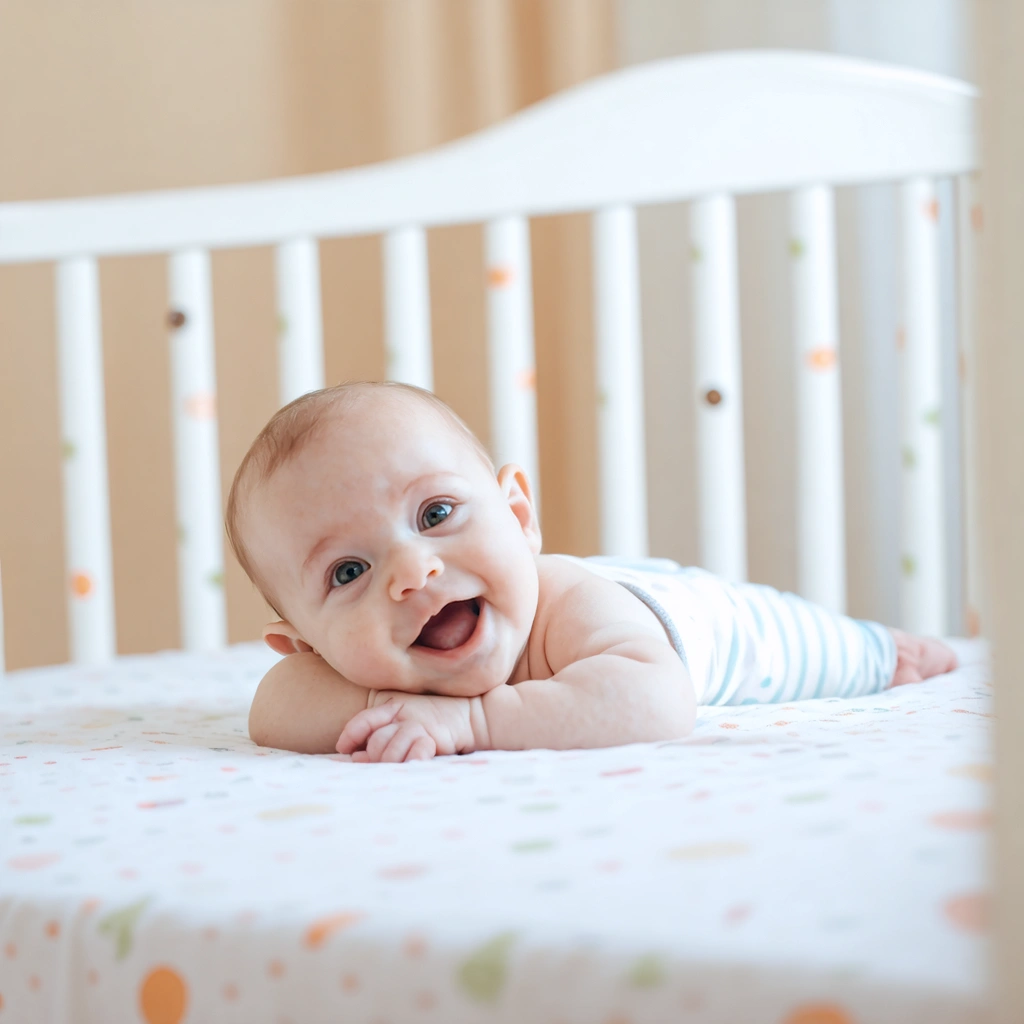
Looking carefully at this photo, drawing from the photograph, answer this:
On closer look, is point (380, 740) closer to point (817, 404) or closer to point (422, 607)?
point (422, 607)

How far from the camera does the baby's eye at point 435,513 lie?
662mm

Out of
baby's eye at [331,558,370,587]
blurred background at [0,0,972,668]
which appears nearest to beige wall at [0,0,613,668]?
blurred background at [0,0,972,668]

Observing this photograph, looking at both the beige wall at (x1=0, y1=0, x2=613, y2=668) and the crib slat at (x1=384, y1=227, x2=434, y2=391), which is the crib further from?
the beige wall at (x1=0, y1=0, x2=613, y2=668)

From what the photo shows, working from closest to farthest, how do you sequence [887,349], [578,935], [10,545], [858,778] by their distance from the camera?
[578,935], [858,778], [887,349], [10,545]

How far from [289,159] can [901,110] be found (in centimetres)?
88

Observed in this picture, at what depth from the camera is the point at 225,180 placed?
164 centimetres

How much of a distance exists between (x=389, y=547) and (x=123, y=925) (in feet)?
0.97

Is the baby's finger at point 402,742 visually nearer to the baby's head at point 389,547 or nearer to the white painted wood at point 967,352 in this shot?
the baby's head at point 389,547

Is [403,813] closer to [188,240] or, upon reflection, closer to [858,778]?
[858,778]

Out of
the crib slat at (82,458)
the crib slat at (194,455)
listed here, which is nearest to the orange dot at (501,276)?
the crib slat at (194,455)

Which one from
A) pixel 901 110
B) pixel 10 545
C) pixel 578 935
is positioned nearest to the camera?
pixel 578 935

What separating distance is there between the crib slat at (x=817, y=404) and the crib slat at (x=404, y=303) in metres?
0.35

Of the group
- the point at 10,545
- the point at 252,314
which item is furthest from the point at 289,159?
the point at 10,545

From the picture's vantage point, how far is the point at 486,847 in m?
0.38
